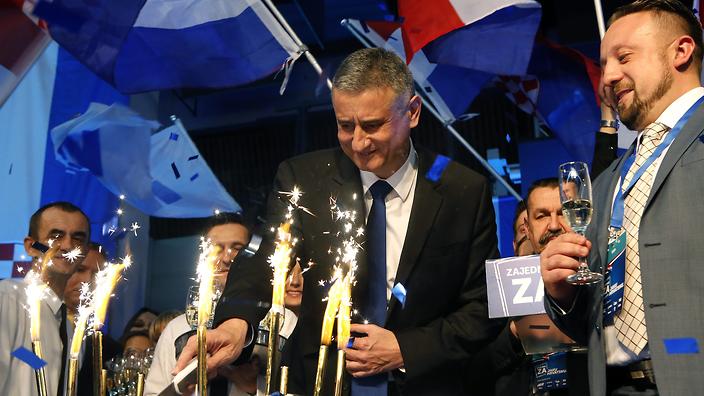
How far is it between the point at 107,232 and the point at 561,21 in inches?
173

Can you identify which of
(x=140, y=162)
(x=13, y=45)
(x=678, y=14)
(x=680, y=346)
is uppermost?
(x=13, y=45)

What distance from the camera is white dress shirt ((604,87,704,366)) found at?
6.77 ft

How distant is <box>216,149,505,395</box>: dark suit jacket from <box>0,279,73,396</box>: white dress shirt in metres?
1.61

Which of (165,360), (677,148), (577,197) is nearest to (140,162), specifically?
(165,360)

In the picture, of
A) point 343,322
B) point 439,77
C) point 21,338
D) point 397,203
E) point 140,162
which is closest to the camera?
point 343,322

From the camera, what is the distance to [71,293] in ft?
15.7

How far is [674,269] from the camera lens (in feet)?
6.37

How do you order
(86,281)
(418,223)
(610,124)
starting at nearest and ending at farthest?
1. (418,223)
2. (610,124)
3. (86,281)

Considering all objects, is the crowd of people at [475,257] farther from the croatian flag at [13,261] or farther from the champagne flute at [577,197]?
the croatian flag at [13,261]

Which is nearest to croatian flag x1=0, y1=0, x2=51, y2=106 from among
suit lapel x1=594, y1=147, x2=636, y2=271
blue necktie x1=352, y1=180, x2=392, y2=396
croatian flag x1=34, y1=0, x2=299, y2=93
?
croatian flag x1=34, y1=0, x2=299, y2=93

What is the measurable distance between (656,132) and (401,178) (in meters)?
0.81

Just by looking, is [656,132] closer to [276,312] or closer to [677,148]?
[677,148]

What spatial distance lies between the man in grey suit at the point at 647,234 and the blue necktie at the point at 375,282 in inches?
19.9

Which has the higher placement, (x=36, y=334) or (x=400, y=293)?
(x=400, y=293)
